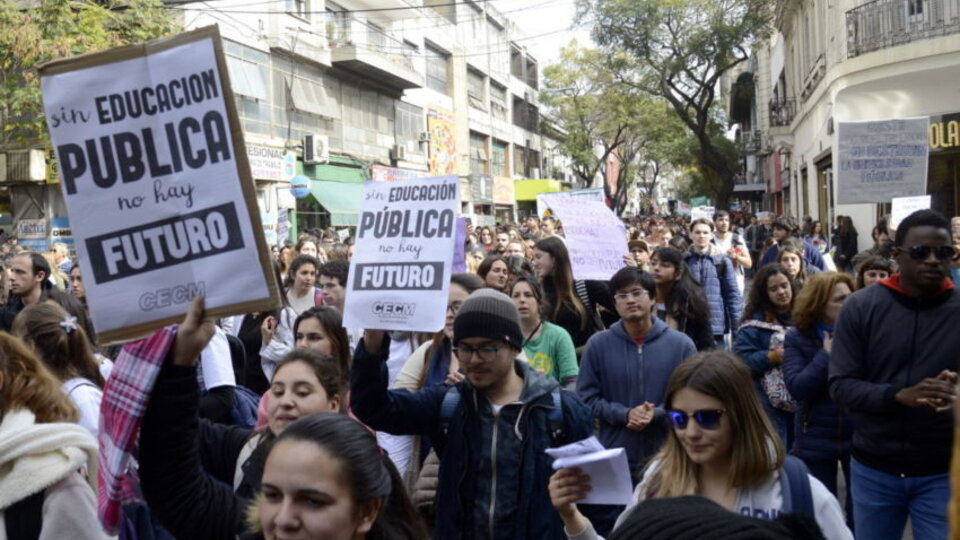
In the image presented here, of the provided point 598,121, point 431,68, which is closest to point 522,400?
point 431,68

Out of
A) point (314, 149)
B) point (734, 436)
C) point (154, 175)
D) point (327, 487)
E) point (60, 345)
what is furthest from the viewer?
point (314, 149)

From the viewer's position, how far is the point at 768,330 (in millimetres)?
6367

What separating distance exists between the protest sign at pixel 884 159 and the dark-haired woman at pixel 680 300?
3496 millimetres

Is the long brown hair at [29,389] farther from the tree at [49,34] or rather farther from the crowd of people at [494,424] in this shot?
the tree at [49,34]

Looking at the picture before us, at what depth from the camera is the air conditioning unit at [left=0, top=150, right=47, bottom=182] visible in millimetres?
24766

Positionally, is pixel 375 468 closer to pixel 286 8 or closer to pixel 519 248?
pixel 519 248

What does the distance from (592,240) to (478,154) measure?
145 feet

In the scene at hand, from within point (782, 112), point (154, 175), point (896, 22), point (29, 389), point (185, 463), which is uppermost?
point (896, 22)

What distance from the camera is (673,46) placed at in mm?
36125

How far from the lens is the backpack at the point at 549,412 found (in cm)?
371

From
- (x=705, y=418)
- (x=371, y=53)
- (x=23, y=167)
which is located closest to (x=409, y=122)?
(x=371, y=53)

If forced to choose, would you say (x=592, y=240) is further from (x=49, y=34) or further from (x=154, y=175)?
(x=49, y=34)

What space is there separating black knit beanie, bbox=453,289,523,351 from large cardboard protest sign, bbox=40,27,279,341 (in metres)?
1.09

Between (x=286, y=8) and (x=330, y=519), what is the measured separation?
99.8 feet
